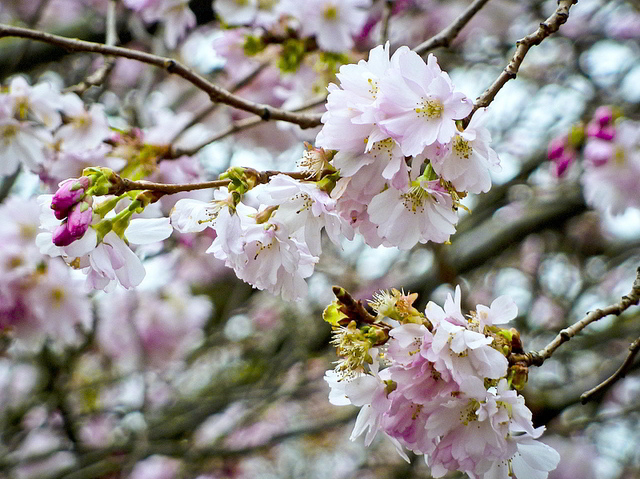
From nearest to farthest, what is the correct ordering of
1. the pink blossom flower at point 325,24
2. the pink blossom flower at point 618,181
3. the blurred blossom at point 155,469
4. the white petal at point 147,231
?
the white petal at point 147,231, the pink blossom flower at point 325,24, the pink blossom flower at point 618,181, the blurred blossom at point 155,469

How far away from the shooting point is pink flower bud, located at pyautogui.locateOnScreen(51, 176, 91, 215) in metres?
0.80

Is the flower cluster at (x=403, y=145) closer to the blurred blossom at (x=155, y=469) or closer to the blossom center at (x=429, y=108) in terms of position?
the blossom center at (x=429, y=108)

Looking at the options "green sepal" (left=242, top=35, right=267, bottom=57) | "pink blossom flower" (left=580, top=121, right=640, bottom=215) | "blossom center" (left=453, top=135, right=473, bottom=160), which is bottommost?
"pink blossom flower" (left=580, top=121, right=640, bottom=215)

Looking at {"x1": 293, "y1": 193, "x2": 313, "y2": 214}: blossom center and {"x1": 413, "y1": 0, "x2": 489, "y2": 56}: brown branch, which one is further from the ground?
{"x1": 413, "y1": 0, "x2": 489, "y2": 56}: brown branch

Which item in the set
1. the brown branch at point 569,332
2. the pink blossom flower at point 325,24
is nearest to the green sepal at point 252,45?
the pink blossom flower at point 325,24

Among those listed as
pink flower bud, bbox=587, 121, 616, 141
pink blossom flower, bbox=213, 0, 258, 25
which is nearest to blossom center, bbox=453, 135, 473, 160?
pink blossom flower, bbox=213, 0, 258, 25

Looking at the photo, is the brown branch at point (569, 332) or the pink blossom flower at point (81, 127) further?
the pink blossom flower at point (81, 127)

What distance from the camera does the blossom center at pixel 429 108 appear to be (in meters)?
0.80

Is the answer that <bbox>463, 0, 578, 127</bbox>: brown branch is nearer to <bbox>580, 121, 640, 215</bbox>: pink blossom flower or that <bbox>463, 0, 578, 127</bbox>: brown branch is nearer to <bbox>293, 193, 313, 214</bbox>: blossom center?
<bbox>293, 193, 313, 214</bbox>: blossom center

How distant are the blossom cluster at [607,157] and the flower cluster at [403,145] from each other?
1577 mm

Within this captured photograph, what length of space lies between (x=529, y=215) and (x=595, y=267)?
111 cm

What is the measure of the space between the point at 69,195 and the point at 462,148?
510 millimetres

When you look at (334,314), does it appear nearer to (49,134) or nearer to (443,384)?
(443,384)

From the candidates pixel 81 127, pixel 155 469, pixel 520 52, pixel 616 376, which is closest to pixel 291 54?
pixel 81 127
